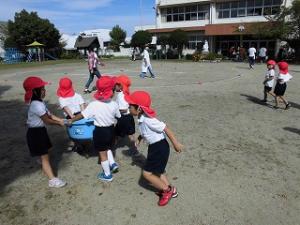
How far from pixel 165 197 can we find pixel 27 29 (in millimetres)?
51066

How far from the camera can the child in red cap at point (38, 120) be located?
4324 millimetres

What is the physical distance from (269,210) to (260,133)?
10.3 ft

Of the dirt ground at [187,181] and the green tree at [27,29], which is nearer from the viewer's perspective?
the dirt ground at [187,181]

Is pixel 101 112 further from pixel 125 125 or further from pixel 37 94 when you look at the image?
pixel 125 125

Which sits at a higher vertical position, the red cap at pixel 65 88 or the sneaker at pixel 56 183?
the red cap at pixel 65 88

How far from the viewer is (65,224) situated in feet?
12.0

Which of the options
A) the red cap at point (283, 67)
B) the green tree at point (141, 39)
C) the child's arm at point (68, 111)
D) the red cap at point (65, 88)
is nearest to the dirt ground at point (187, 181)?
the child's arm at point (68, 111)

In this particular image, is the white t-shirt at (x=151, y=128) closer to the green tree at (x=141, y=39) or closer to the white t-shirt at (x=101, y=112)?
the white t-shirt at (x=101, y=112)

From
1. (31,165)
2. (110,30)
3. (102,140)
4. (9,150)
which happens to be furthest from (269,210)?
(110,30)

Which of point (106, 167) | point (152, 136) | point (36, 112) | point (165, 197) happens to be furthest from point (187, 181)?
point (36, 112)

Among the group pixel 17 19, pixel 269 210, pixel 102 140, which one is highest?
pixel 17 19

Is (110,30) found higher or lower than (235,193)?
higher

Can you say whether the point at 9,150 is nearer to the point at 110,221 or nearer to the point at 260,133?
the point at 110,221

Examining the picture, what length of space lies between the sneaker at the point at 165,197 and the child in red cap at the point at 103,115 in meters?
0.95
